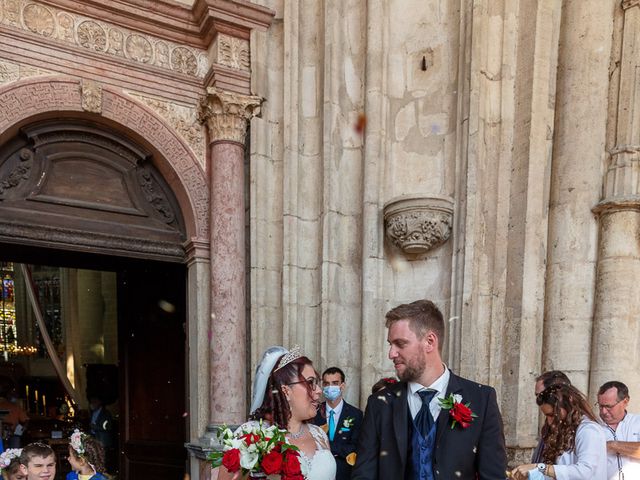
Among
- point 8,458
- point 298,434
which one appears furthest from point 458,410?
point 8,458

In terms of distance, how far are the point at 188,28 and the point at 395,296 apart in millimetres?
3496

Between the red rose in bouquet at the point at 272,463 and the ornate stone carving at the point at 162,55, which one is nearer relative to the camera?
the red rose in bouquet at the point at 272,463

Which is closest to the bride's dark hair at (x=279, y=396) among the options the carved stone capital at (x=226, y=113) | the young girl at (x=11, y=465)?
the young girl at (x=11, y=465)

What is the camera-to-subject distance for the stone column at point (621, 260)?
15.8 ft

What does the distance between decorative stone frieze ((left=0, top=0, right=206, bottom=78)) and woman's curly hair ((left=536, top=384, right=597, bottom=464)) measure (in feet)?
14.4

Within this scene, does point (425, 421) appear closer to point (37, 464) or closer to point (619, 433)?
point (619, 433)

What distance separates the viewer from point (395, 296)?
5.56 meters

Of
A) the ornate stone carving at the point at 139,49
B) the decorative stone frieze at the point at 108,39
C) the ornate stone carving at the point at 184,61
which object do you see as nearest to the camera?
the decorative stone frieze at the point at 108,39

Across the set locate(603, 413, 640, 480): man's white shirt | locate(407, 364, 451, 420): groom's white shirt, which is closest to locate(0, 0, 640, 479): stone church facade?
locate(603, 413, 640, 480): man's white shirt

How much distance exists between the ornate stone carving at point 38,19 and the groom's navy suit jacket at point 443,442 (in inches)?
182

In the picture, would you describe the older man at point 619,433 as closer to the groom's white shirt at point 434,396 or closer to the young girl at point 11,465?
the groom's white shirt at point 434,396

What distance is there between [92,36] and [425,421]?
189 inches

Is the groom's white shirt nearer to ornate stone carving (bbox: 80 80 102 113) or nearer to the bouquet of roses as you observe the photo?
the bouquet of roses

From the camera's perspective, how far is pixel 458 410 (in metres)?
2.12
